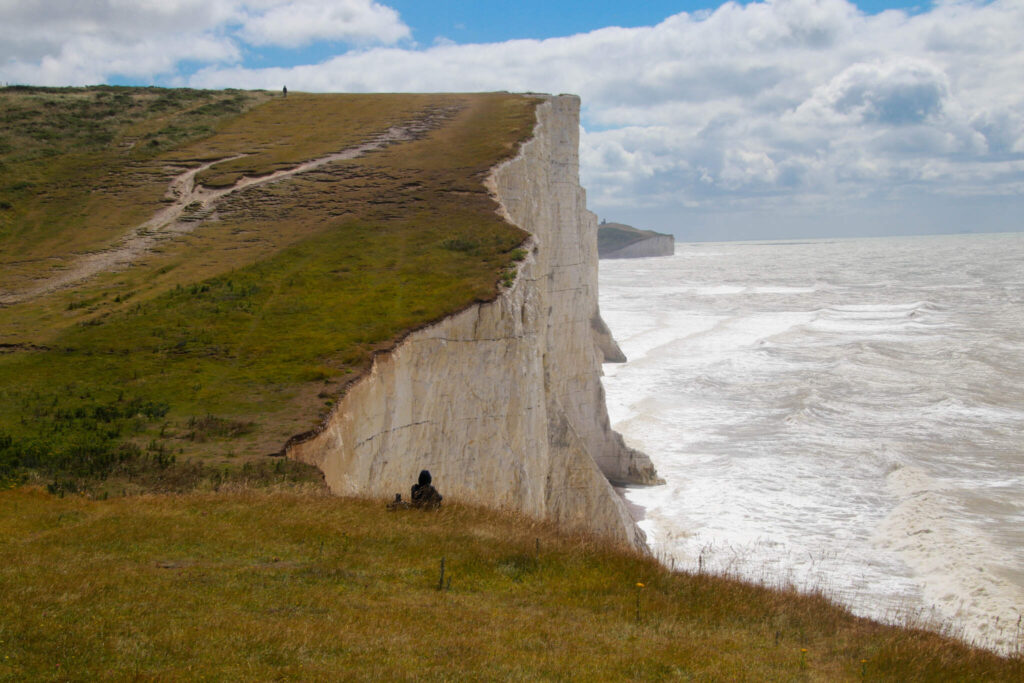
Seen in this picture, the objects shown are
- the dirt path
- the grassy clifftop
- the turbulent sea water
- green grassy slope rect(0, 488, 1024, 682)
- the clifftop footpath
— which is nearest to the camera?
green grassy slope rect(0, 488, 1024, 682)

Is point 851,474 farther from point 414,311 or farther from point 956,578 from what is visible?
point 414,311

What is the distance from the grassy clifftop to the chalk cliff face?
608 mm

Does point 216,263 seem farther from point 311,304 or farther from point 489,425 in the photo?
point 489,425

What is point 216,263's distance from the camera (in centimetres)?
2531

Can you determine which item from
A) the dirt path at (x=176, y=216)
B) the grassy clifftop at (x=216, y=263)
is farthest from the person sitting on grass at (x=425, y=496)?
the dirt path at (x=176, y=216)

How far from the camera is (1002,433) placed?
35.6 m

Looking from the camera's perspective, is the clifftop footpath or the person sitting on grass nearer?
the person sitting on grass

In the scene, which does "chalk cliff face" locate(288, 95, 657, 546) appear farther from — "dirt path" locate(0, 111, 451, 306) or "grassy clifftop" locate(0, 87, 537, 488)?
"dirt path" locate(0, 111, 451, 306)

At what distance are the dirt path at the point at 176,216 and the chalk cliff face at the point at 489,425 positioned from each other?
903 cm

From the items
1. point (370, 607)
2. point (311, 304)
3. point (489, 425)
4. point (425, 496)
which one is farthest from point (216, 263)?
point (370, 607)

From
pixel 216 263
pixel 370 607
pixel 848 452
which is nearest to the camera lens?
pixel 370 607

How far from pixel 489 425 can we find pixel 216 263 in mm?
10769

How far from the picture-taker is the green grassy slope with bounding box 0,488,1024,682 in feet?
22.3

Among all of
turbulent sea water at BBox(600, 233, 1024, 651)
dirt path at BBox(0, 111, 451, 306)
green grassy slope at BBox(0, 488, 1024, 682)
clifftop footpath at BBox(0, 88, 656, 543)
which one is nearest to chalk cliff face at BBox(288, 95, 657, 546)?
clifftop footpath at BBox(0, 88, 656, 543)
